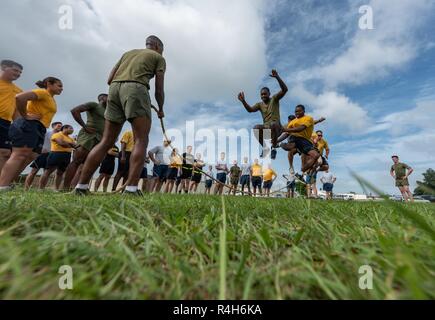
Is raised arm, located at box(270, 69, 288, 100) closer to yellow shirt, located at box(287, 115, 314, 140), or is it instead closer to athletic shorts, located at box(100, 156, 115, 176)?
yellow shirt, located at box(287, 115, 314, 140)

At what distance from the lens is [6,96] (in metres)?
4.46

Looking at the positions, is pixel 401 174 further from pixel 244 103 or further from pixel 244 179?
pixel 244 103

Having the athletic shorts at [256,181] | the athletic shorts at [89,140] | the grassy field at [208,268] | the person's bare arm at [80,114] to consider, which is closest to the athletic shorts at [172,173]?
the athletic shorts at [256,181]

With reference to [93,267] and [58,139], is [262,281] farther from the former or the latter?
[58,139]

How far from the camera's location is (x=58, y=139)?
6742 mm

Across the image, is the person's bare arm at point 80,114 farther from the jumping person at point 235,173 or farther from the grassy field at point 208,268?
the jumping person at point 235,173

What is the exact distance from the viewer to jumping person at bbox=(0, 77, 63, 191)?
3.91 meters

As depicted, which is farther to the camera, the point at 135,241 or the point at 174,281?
the point at 135,241

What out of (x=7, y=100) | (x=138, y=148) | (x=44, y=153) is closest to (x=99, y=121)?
(x=7, y=100)

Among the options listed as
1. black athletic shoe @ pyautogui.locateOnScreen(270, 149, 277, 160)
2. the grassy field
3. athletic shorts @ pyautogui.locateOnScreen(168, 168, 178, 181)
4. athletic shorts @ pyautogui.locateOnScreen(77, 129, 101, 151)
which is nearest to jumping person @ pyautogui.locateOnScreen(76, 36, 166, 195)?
athletic shorts @ pyautogui.locateOnScreen(77, 129, 101, 151)

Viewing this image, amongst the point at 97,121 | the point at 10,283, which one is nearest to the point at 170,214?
the point at 10,283

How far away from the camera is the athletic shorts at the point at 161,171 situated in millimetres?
11055

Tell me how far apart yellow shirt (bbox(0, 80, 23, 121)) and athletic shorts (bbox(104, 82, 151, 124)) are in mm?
2178
